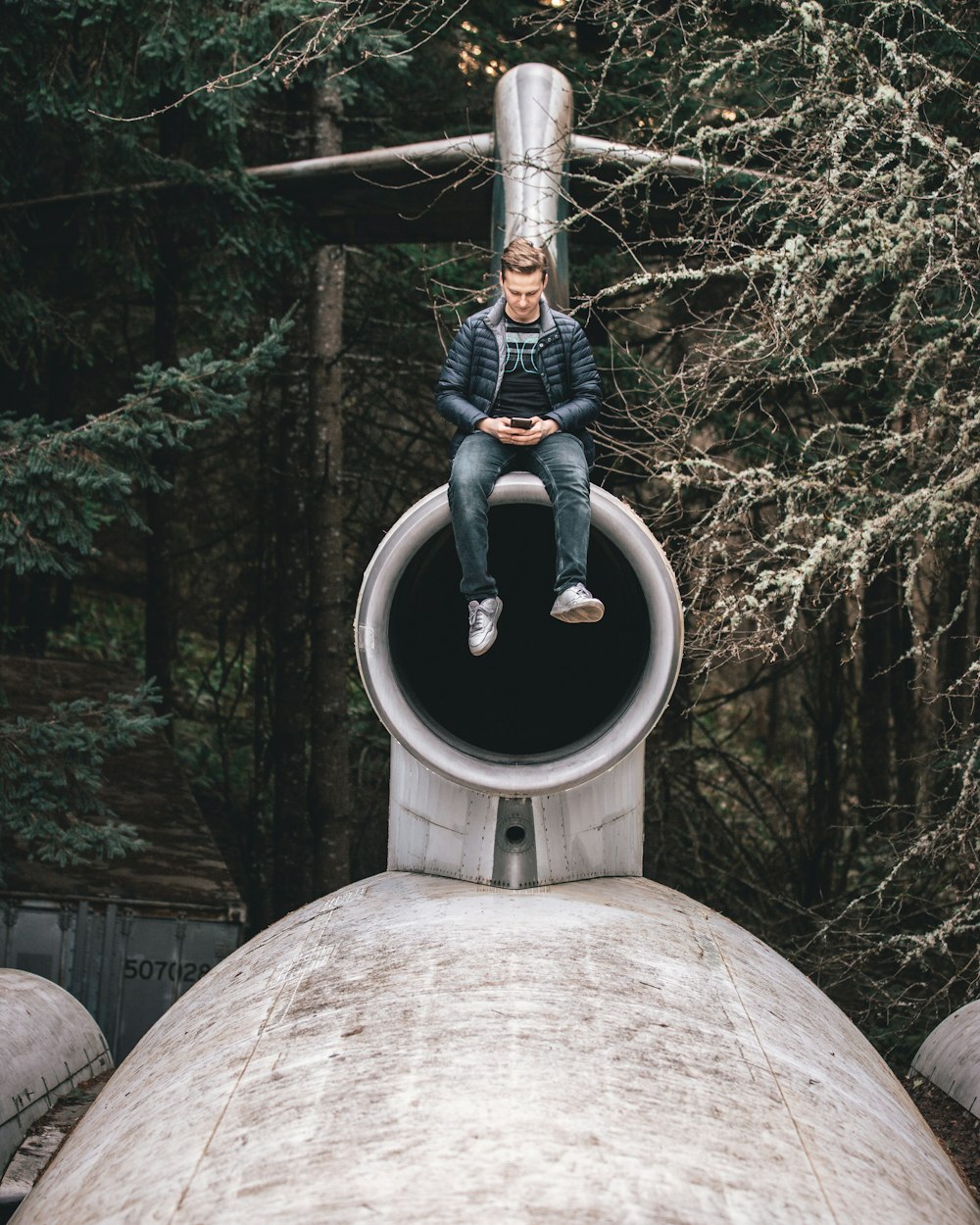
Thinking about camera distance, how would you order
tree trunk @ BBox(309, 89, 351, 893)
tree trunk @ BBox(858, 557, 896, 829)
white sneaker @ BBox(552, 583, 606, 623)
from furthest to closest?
tree trunk @ BBox(858, 557, 896, 829)
tree trunk @ BBox(309, 89, 351, 893)
white sneaker @ BBox(552, 583, 606, 623)

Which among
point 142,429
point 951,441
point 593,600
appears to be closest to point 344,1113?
point 593,600

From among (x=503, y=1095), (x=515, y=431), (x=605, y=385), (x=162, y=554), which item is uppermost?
(x=605, y=385)

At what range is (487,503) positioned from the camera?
423 centimetres

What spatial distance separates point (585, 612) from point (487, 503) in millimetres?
486

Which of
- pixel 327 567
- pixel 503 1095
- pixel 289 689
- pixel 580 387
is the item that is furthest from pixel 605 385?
pixel 503 1095

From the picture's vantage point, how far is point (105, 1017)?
845cm

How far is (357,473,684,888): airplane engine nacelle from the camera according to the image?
4168 millimetres

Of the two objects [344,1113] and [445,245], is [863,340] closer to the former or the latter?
[445,245]

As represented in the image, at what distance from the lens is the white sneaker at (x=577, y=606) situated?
158 inches

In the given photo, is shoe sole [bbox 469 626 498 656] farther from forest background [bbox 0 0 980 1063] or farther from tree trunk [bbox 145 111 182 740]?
tree trunk [bbox 145 111 182 740]

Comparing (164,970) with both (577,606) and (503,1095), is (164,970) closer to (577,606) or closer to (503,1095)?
(577,606)

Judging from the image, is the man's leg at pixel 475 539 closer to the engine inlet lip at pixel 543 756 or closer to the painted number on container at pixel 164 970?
the engine inlet lip at pixel 543 756

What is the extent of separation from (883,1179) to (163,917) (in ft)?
20.8

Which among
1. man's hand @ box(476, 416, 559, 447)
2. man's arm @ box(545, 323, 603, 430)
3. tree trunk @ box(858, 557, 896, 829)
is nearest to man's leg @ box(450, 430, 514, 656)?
man's hand @ box(476, 416, 559, 447)
